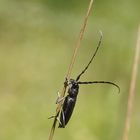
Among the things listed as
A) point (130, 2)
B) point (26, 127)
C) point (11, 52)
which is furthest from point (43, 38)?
point (26, 127)

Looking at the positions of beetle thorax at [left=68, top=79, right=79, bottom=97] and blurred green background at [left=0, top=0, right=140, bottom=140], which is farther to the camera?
blurred green background at [left=0, top=0, right=140, bottom=140]

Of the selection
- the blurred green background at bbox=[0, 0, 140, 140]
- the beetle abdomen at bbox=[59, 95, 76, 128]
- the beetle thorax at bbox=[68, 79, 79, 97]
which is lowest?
the beetle abdomen at bbox=[59, 95, 76, 128]

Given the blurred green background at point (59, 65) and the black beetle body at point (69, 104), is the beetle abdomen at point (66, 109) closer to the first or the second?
the black beetle body at point (69, 104)

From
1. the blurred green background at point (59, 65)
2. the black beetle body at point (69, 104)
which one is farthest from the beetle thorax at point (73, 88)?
the blurred green background at point (59, 65)

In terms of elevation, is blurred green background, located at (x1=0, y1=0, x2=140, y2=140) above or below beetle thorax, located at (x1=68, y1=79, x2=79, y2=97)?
above

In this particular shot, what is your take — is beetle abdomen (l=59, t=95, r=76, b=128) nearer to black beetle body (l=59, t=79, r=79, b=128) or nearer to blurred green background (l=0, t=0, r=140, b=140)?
black beetle body (l=59, t=79, r=79, b=128)

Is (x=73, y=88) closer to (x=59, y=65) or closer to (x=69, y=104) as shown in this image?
(x=69, y=104)

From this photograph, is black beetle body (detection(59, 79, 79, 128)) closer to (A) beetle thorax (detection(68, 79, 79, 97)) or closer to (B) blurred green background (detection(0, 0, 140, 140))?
(A) beetle thorax (detection(68, 79, 79, 97))

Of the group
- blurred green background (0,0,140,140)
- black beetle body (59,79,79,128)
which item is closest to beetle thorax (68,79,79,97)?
black beetle body (59,79,79,128)
